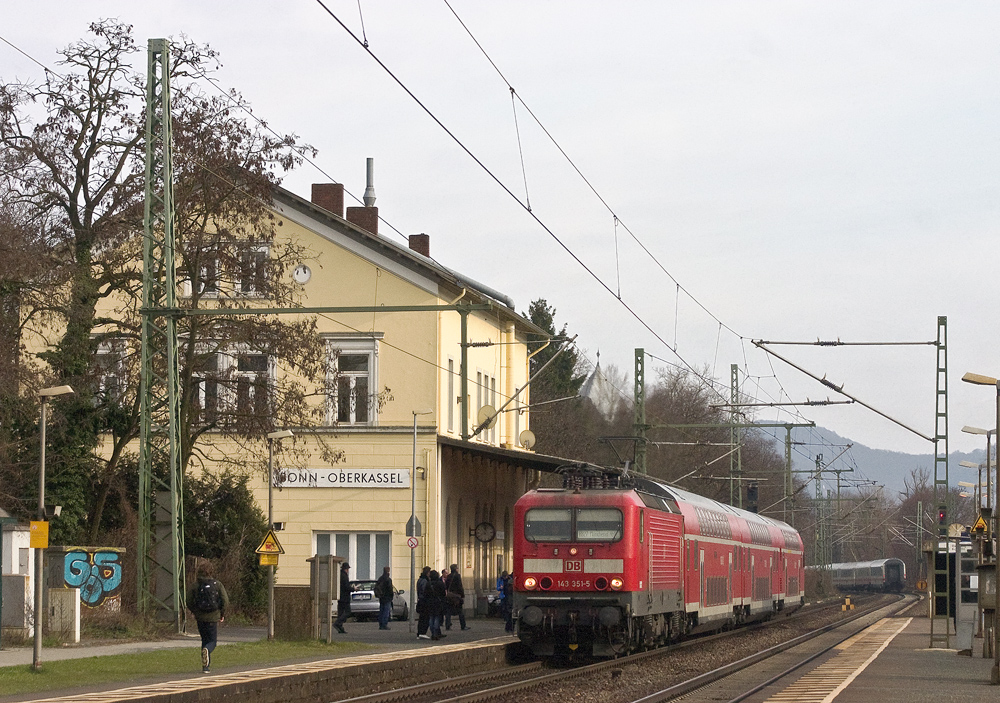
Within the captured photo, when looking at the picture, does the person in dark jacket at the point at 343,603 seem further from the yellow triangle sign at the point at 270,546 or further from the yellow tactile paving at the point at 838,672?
the yellow tactile paving at the point at 838,672

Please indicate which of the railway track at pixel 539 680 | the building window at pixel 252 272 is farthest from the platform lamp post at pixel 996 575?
the building window at pixel 252 272

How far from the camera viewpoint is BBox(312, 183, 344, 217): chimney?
148 feet

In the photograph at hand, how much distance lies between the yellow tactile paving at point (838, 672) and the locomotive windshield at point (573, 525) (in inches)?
153

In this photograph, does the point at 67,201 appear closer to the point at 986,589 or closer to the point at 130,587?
the point at 130,587

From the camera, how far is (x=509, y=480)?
50438mm

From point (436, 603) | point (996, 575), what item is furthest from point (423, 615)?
point (996, 575)

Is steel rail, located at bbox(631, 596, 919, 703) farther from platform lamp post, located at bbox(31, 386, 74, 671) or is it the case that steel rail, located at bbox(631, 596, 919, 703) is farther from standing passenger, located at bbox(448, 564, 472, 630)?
platform lamp post, located at bbox(31, 386, 74, 671)

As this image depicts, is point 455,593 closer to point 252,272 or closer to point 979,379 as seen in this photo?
point 252,272

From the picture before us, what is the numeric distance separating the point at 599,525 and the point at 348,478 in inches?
682

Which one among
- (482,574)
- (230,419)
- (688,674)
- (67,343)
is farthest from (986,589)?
(482,574)

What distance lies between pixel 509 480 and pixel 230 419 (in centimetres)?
1900

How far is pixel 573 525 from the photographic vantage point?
2431cm

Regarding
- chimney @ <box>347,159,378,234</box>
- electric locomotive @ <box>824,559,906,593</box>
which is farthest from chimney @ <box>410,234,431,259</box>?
electric locomotive @ <box>824,559,906,593</box>

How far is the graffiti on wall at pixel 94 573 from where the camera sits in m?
25.7
